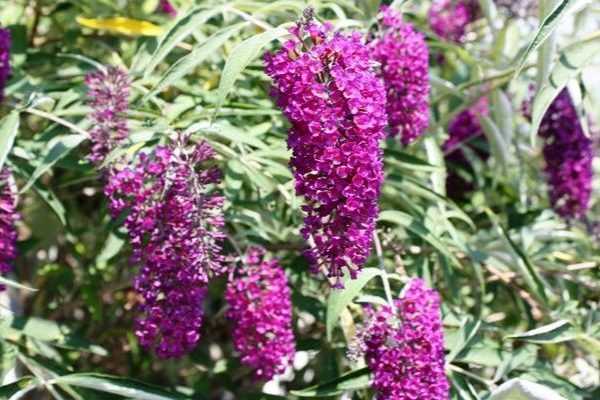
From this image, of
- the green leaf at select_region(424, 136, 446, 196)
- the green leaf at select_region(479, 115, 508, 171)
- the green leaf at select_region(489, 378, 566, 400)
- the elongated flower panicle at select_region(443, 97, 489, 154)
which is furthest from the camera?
the elongated flower panicle at select_region(443, 97, 489, 154)

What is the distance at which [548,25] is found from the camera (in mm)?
1488

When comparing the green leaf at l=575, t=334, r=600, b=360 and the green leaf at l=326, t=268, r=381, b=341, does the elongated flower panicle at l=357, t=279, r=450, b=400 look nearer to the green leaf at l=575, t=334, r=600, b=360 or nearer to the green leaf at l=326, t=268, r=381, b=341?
the green leaf at l=326, t=268, r=381, b=341

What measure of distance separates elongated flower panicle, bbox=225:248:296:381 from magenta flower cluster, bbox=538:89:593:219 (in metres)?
0.72

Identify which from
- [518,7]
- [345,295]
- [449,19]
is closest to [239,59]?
[345,295]

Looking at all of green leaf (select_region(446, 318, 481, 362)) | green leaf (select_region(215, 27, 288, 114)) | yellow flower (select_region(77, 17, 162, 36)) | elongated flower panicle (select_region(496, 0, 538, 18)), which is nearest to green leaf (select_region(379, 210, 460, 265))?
green leaf (select_region(446, 318, 481, 362))

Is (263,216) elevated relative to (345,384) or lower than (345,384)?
elevated

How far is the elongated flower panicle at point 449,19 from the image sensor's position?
2.57m

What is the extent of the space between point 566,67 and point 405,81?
30cm

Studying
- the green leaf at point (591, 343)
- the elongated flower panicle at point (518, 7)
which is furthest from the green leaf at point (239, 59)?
the elongated flower panicle at point (518, 7)

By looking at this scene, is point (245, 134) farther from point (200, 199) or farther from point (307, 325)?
point (307, 325)

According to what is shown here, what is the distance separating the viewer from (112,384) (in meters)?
1.69

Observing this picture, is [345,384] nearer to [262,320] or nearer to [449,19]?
[262,320]

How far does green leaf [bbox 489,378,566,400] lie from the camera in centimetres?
159

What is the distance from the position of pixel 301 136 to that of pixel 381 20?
55 centimetres
